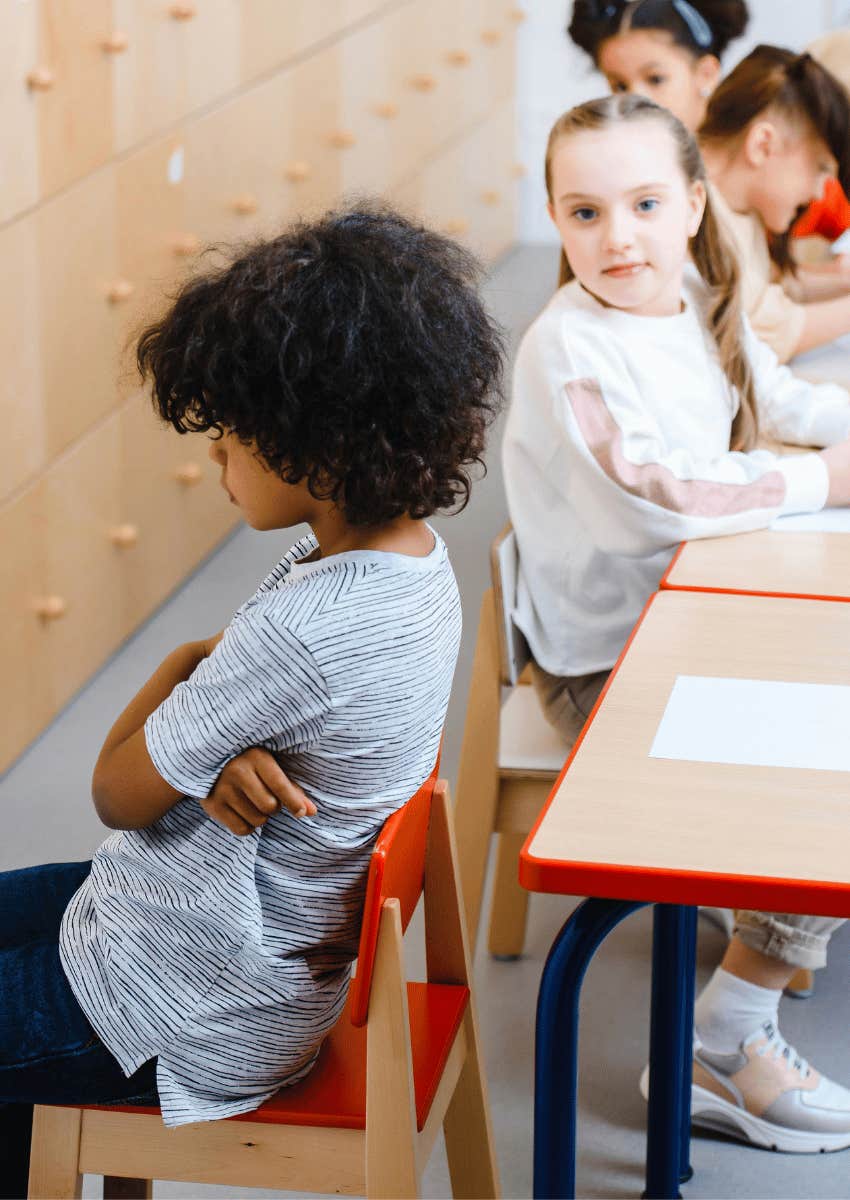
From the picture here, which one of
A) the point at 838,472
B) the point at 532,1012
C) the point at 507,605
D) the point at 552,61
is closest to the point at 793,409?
the point at 838,472

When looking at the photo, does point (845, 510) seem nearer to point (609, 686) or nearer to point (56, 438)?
point (609, 686)

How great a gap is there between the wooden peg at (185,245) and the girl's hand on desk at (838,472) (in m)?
1.64

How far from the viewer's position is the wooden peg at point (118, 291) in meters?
2.65

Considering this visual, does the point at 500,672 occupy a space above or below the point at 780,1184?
above

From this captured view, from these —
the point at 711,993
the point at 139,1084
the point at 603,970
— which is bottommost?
the point at 603,970

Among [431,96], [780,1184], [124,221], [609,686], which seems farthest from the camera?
[431,96]

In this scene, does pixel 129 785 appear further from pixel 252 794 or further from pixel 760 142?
pixel 760 142

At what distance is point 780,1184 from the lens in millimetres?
1524

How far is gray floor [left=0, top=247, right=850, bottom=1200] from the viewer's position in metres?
1.53

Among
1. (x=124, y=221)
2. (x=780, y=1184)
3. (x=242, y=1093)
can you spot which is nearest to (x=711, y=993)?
(x=780, y=1184)

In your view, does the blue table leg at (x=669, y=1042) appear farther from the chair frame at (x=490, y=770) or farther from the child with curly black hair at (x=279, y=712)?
the child with curly black hair at (x=279, y=712)

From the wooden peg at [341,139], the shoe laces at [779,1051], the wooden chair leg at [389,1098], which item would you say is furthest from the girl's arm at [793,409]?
the wooden peg at [341,139]

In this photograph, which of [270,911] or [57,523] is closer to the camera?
[270,911]

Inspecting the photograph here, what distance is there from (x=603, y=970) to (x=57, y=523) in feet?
3.85
